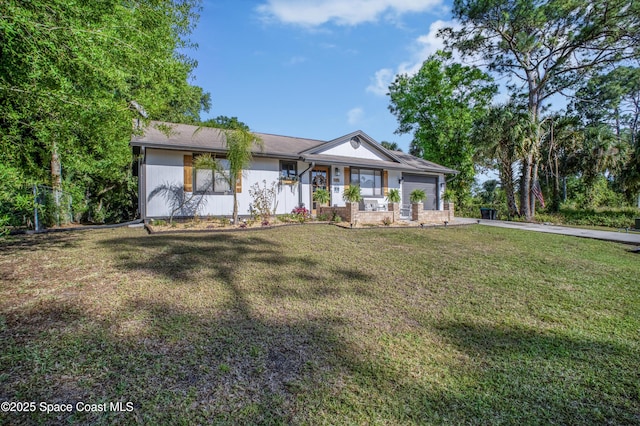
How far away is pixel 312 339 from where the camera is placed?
306 centimetres

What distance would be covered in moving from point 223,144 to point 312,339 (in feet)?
33.9

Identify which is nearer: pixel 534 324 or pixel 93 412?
pixel 93 412

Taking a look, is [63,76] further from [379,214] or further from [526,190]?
[526,190]

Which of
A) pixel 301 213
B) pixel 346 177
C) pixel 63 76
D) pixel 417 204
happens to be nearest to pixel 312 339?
pixel 63 76

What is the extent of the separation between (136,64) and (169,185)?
22.0 ft

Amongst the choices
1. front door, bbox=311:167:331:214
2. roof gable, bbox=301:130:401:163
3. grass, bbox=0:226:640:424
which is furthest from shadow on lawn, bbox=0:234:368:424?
roof gable, bbox=301:130:401:163

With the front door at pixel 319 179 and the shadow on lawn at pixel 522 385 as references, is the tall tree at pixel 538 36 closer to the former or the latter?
the front door at pixel 319 179

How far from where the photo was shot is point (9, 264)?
496cm

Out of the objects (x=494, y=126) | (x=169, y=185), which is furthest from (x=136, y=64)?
(x=494, y=126)

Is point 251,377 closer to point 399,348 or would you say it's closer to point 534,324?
point 399,348

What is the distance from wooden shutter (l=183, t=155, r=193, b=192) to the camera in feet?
36.0

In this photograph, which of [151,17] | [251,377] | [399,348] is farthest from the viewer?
[151,17]

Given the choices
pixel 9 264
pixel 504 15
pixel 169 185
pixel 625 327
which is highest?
pixel 504 15

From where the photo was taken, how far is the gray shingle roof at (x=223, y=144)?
33.3 feet
